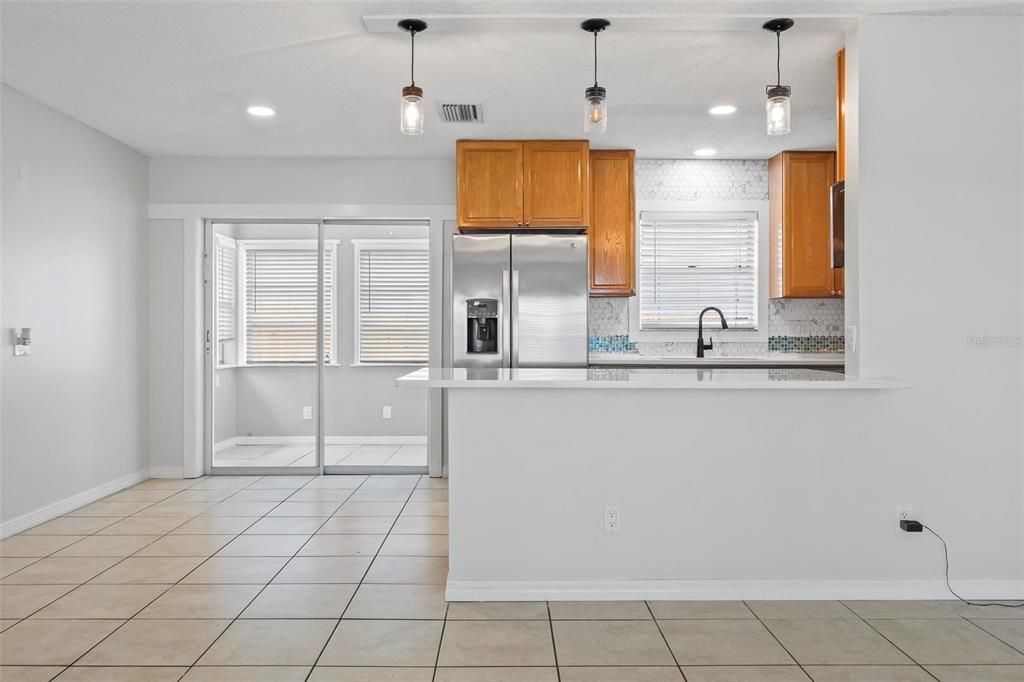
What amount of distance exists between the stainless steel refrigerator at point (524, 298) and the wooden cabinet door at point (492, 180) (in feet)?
0.61

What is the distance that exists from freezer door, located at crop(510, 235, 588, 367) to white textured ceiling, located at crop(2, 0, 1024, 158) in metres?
0.80

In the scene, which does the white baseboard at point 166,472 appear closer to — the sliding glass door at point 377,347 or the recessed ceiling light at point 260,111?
the sliding glass door at point 377,347

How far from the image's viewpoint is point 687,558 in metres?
2.73

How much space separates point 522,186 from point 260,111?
1692mm

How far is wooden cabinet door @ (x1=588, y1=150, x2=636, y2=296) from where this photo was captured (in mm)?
4879

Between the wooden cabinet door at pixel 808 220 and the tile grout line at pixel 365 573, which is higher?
the wooden cabinet door at pixel 808 220

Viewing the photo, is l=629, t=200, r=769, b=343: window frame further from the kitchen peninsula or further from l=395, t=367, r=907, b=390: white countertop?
the kitchen peninsula

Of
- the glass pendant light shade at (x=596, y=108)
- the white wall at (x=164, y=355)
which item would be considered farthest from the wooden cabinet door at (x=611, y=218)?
the white wall at (x=164, y=355)

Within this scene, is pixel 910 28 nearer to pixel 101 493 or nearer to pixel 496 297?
pixel 496 297

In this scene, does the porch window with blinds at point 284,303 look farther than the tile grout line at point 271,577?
Yes

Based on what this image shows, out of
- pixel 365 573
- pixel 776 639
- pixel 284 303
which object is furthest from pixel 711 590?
pixel 284 303

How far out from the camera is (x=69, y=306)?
4.11 meters

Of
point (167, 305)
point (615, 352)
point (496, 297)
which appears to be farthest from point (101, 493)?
point (615, 352)

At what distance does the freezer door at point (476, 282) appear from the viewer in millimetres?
4641
